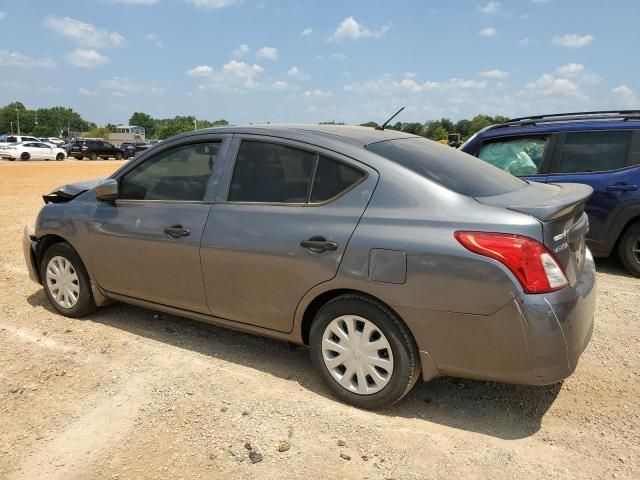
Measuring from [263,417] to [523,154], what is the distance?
5.04 metres

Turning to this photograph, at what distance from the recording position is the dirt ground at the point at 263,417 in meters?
2.71

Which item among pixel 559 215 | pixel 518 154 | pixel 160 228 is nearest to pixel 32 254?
pixel 160 228

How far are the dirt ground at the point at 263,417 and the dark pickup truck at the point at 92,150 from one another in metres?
42.0

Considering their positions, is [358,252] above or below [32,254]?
above

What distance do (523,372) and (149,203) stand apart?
280 cm

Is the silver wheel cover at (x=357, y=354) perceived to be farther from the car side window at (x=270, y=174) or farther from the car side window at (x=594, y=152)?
the car side window at (x=594, y=152)

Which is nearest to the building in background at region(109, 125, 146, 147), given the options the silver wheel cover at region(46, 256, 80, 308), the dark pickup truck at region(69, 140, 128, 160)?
the dark pickup truck at region(69, 140, 128, 160)

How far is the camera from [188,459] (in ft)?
9.08

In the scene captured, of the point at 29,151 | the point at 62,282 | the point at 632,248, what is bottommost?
the point at 29,151

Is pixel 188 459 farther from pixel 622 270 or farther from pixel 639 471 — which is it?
pixel 622 270

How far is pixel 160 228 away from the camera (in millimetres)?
3902

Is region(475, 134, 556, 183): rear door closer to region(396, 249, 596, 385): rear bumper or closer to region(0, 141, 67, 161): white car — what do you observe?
region(396, 249, 596, 385): rear bumper

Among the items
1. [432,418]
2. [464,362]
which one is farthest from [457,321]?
[432,418]

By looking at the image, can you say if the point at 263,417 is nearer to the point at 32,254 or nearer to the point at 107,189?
the point at 107,189
